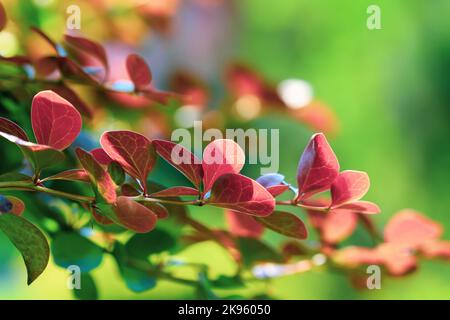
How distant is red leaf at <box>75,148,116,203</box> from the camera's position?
0.27 metres

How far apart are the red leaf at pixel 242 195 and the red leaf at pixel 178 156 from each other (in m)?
0.01

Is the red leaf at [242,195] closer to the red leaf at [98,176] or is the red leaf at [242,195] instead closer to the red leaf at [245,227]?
the red leaf at [98,176]

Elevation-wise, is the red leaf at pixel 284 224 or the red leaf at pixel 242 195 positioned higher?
the red leaf at pixel 242 195

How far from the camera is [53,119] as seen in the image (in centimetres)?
29

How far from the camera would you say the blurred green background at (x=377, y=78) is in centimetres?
148

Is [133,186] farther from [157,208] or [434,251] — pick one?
[434,251]

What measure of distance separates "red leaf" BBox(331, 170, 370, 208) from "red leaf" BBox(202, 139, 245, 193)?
55 millimetres

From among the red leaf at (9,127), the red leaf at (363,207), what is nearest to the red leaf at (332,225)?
the red leaf at (363,207)

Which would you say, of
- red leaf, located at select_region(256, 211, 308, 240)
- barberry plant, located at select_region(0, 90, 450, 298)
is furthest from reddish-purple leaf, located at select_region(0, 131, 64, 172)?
red leaf, located at select_region(256, 211, 308, 240)

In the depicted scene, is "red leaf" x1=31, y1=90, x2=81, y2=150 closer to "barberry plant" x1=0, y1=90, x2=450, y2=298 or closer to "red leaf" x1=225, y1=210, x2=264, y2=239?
"barberry plant" x1=0, y1=90, x2=450, y2=298

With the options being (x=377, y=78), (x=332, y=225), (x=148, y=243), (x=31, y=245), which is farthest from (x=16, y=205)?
(x=377, y=78)

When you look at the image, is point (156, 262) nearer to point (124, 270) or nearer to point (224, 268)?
point (124, 270)
